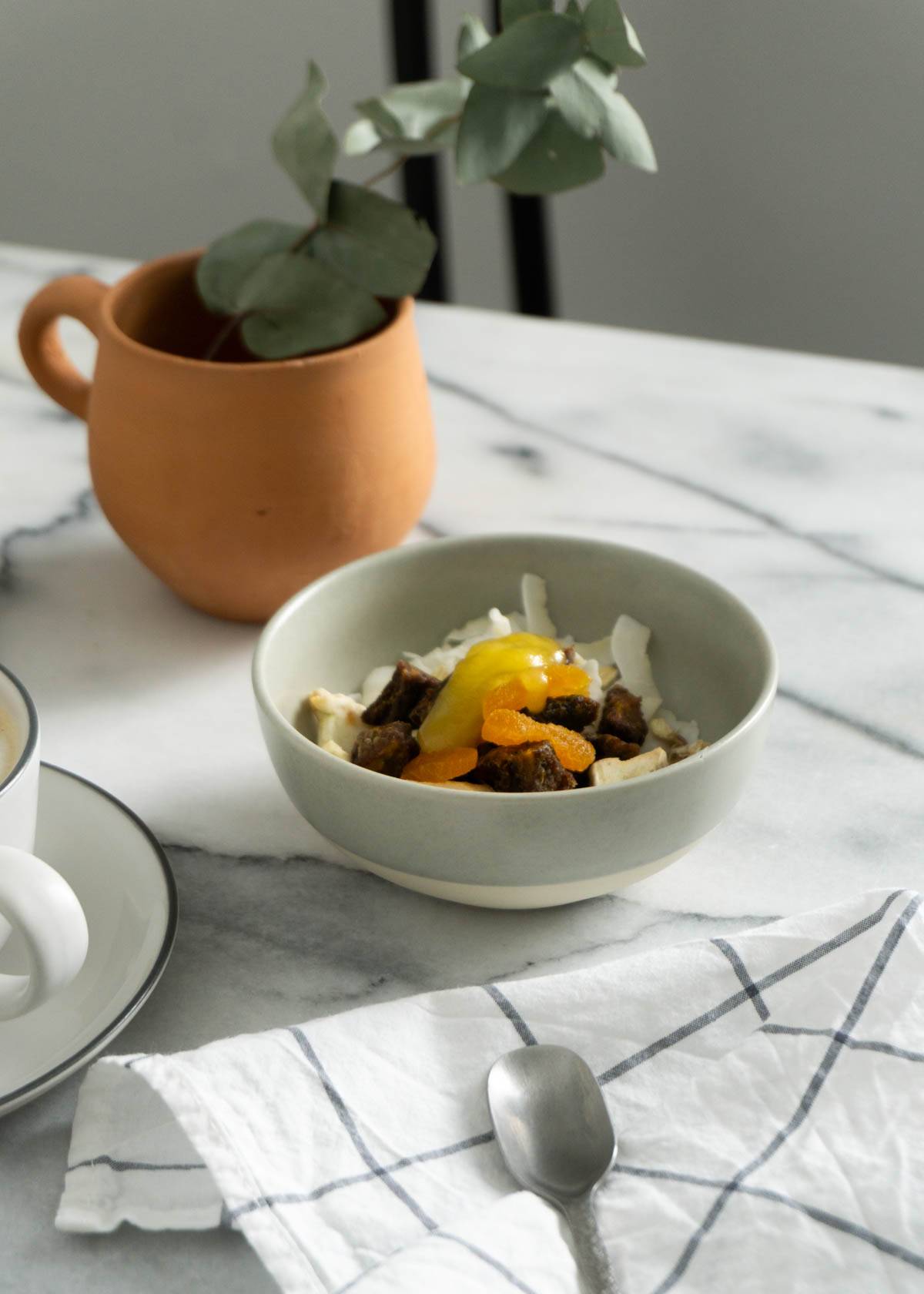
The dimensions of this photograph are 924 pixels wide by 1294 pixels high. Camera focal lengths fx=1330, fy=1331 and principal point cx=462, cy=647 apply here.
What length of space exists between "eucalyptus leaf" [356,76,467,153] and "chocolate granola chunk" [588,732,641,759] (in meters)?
0.31

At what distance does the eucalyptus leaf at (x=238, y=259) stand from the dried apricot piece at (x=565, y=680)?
0.90 feet

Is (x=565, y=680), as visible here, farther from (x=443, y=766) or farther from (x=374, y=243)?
(x=374, y=243)

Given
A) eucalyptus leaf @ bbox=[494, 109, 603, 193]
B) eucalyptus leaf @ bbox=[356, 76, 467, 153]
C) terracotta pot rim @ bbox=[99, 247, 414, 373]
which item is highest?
eucalyptus leaf @ bbox=[356, 76, 467, 153]

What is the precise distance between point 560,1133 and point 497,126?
0.44m

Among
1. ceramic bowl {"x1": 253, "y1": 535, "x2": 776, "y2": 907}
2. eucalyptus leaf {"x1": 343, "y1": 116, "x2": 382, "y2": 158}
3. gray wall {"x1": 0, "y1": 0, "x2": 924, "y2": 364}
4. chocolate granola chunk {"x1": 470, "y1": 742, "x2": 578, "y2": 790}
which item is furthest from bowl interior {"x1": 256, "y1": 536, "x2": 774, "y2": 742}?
gray wall {"x1": 0, "y1": 0, "x2": 924, "y2": 364}

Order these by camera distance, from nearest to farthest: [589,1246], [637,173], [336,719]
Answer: [589,1246] < [336,719] < [637,173]

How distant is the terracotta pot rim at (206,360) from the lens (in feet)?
2.16

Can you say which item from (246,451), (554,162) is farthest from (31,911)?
(554,162)

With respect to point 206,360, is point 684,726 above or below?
below

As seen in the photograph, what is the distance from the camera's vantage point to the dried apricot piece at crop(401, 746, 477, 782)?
1.75 feet

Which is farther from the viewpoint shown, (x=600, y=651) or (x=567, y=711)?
(x=600, y=651)

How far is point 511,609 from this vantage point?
2.25 feet

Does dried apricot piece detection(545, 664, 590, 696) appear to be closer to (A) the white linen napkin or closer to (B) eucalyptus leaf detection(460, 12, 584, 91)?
(A) the white linen napkin

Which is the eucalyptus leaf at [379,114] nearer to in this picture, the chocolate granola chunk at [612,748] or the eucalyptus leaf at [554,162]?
the eucalyptus leaf at [554,162]
